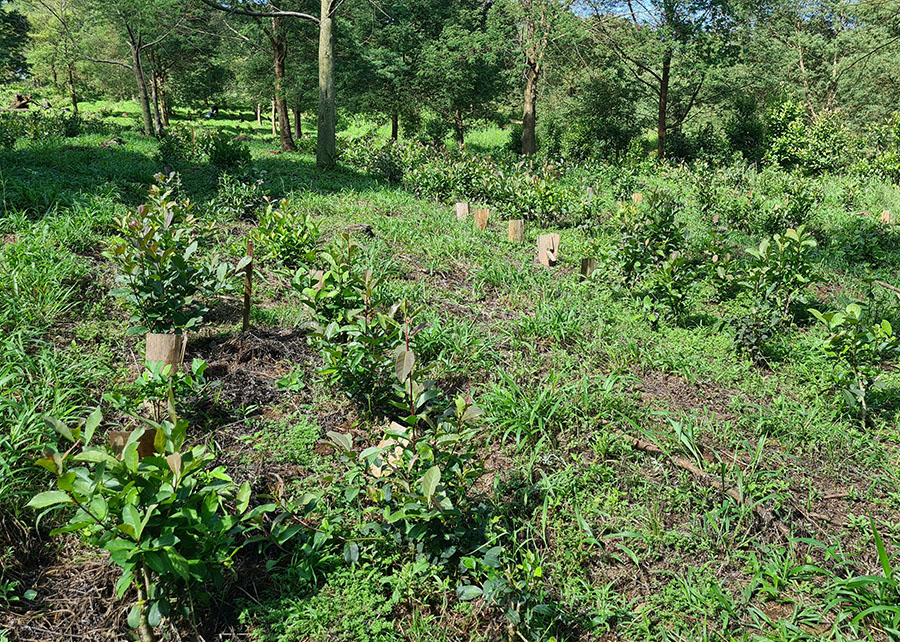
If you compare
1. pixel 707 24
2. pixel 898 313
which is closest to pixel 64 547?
pixel 898 313

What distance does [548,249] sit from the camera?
5.26 m

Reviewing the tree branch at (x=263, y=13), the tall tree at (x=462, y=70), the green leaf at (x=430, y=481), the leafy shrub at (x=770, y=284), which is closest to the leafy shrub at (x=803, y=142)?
the tall tree at (x=462, y=70)

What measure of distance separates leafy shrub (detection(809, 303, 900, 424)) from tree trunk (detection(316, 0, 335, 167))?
25.8 feet

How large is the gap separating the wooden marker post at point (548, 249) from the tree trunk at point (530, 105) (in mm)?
9511

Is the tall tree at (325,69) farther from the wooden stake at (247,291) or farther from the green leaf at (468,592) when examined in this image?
the green leaf at (468,592)

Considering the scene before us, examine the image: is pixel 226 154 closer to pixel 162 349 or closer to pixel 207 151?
pixel 207 151

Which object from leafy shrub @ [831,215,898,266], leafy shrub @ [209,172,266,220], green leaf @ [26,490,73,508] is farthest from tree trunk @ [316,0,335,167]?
green leaf @ [26,490,73,508]

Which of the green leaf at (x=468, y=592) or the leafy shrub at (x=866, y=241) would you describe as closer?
the green leaf at (x=468, y=592)

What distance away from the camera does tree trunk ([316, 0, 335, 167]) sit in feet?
27.2

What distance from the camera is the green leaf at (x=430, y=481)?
70.8 inches

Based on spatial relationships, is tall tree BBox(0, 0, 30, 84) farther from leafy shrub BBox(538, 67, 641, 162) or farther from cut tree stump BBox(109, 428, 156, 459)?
cut tree stump BBox(109, 428, 156, 459)

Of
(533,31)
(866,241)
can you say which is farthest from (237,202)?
(533,31)

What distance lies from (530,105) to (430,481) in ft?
46.8

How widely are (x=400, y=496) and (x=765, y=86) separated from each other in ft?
85.3
